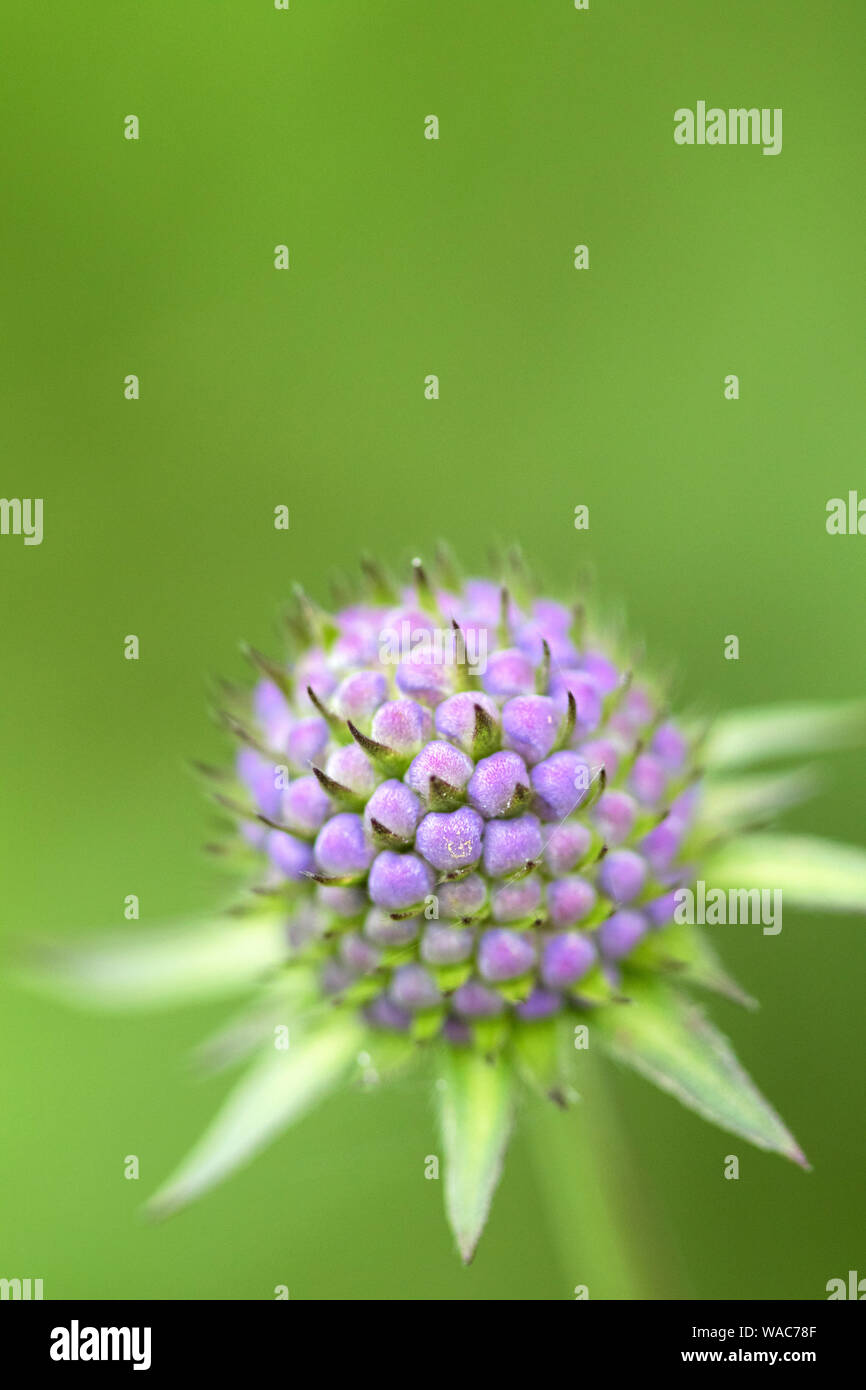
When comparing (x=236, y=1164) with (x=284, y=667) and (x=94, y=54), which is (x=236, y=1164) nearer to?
(x=284, y=667)

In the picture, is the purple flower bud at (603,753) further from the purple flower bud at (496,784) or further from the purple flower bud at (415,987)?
the purple flower bud at (415,987)

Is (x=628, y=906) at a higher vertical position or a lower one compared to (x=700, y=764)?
lower

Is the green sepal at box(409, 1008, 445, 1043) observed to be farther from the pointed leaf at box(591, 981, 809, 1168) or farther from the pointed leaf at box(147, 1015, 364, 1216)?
the pointed leaf at box(591, 981, 809, 1168)

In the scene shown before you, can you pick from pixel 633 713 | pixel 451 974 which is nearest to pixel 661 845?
pixel 633 713

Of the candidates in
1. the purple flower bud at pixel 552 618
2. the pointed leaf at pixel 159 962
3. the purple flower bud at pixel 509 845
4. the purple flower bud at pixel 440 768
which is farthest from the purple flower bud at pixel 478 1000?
the purple flower bud at pixel 552 618

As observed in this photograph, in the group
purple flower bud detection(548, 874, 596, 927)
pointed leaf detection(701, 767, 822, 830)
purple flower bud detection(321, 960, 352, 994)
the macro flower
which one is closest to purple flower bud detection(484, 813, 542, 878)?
the macro flower
